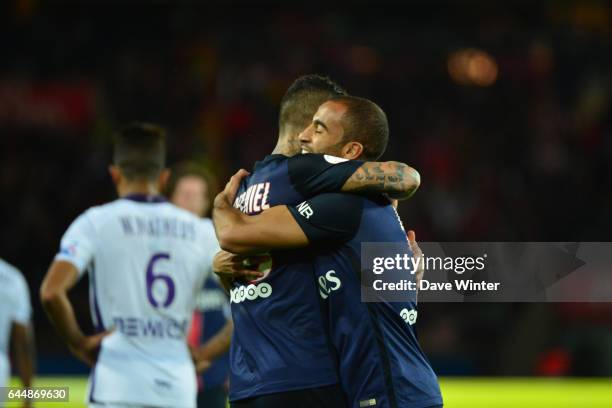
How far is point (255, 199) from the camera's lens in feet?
11.3

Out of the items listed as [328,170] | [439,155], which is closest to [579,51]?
[439,155]

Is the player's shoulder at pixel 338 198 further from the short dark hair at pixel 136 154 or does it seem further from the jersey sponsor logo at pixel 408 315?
the short dark hair at pixel 136 154

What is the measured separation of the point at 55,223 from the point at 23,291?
7475 mm

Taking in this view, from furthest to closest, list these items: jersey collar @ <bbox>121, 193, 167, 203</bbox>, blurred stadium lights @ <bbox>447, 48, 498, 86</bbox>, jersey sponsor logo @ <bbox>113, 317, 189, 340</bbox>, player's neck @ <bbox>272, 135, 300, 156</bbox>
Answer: blurred stadium lights @ <bbox>447, 48, 498, 86</bbox> < jersey collar @ <bbox>121, 193, 167, 203</bbox> < jersey sponsor logo @ <bbox>113, 317, 189, 340</bbox> < player's neck @ <bbox>272, 135, 300, 156</bbox>

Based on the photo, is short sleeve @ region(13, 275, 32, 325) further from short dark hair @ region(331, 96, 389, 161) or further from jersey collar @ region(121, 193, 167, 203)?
short dark hair @ region(331, 96, 389, 161)

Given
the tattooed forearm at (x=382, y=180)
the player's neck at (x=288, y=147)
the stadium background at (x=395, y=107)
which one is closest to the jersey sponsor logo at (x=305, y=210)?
the tattooed forearm at (x=382, y=180)

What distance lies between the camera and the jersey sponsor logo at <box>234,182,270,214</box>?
3.40 m

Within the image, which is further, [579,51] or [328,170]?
[579,51]

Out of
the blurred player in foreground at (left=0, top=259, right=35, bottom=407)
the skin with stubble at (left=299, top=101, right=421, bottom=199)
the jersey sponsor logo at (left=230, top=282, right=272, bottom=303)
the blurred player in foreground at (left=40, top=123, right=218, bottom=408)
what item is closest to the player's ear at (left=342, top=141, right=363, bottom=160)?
the skin with stubble at (left=299, top=101, right=421, bottom=199)

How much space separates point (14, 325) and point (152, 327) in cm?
175

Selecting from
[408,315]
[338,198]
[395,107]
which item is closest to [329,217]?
[338,198]

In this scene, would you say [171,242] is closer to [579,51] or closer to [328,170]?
[328,170]

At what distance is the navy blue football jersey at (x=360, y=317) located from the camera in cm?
318

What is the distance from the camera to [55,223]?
1345 cm
